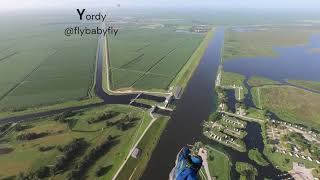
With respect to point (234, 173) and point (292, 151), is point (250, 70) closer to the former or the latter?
point (292, 151)

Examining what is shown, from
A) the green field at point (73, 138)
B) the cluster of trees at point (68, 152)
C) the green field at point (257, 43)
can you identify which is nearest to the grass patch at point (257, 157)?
the green field at point (73, 138)

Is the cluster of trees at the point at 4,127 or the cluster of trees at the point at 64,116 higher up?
the cluster of trees at the point at 64,116

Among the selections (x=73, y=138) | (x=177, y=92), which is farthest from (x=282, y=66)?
(x=73, y=138)

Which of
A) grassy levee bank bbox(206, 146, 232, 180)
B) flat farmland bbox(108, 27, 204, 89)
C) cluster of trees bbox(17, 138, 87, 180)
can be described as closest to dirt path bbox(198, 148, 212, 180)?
grassy levee bank bbox(206, 146, 232, 180)

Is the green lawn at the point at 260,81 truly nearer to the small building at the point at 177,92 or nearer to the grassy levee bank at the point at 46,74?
the small building at the point at 177,92

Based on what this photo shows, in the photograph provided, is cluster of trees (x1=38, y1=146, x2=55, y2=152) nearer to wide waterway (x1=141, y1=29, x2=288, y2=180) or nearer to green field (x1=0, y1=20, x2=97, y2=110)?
wide waterway (x1=141, y1=29, x2=288, y2=180)

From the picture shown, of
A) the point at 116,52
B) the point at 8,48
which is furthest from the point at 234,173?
the point at 8,48
